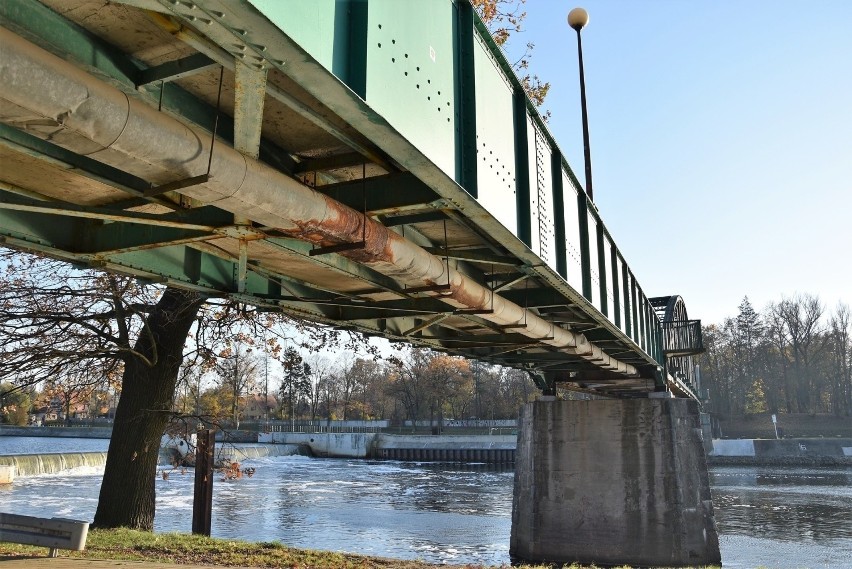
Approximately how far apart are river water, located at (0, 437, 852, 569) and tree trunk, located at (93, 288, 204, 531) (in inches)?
287

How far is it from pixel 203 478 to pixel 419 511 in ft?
54.0

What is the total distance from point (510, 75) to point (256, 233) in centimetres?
361

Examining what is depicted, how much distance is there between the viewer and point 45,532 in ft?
33.1

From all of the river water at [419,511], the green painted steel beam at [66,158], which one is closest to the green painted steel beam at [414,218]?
the green painted steel beam at [66,158]

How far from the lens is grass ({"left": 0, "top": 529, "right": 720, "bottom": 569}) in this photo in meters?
10.7

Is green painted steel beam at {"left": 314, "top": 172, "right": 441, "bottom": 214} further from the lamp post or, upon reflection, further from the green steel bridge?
the lamp post

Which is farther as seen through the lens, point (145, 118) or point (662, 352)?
point (662, 352)

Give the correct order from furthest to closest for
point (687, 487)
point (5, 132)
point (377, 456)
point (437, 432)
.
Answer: point (437, 432) → point (377, 456) → point (687, 487) → point (5, 132)

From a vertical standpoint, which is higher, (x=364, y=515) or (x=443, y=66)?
(x=443, y=66)

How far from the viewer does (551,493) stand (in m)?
21.9

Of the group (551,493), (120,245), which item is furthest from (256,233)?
(551,493)

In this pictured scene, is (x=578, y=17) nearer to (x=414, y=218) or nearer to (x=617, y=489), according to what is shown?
(x=414, y=218)

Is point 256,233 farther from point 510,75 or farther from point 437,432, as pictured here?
point 437,432

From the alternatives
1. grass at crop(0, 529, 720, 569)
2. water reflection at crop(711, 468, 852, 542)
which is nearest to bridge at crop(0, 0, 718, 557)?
grass at crop(0, 529, 720, 569)
